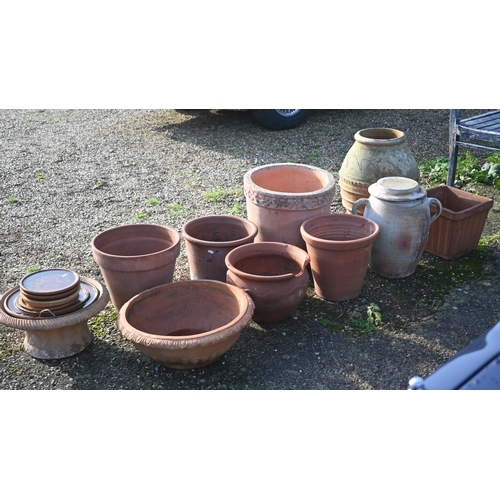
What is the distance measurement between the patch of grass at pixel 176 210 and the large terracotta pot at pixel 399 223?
1831 millimetres

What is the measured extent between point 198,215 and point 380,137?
1735 millimetres

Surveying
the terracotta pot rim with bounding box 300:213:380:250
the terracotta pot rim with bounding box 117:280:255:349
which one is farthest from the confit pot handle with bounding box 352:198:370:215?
the terracotta pot rim with bounding box 117:280:255:349

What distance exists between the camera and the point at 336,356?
11.6 feet

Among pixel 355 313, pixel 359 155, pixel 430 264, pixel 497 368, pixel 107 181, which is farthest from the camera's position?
pixel 107 181

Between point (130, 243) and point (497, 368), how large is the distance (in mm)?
2689

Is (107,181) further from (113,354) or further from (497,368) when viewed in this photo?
(497,368)

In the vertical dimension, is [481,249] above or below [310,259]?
below

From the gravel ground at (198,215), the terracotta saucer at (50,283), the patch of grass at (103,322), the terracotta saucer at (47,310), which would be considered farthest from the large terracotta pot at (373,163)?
the terracotta saucer at (50,283)

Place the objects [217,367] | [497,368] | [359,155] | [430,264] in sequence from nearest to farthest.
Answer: [497,368] → [217,367] → [430,264] → [359,155]

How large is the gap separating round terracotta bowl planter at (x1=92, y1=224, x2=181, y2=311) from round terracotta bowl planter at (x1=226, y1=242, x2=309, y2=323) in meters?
0.41

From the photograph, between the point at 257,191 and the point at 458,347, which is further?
the point at 257,191

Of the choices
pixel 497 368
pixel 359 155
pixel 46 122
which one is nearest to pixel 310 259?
pixel 359 155

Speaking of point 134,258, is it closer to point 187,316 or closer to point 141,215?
point 187,316

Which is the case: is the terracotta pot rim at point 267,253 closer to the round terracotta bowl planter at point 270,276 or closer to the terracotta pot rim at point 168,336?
the round terracotta bowl planter at point 270,276
